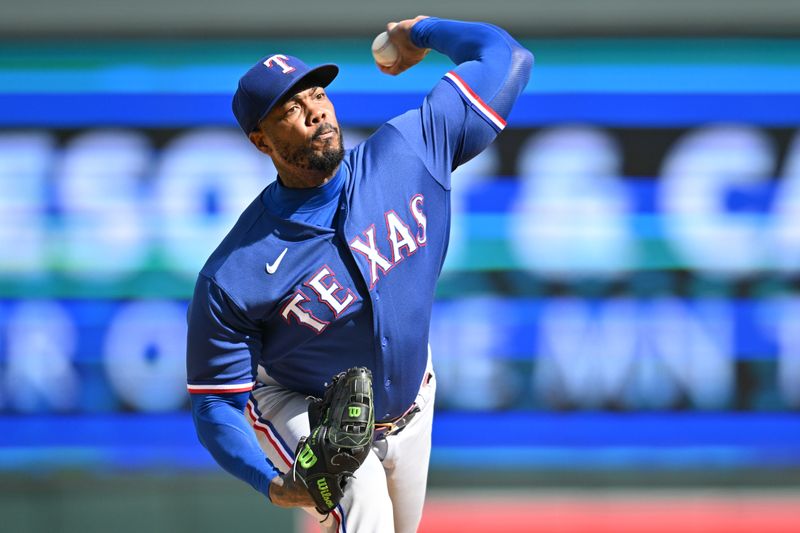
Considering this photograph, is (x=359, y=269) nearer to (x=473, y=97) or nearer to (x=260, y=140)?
(x=260, y=140)

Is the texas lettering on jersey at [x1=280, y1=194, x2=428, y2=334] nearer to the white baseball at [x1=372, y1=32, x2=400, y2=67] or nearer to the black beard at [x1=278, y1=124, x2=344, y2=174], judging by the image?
the black beard at [x1=278, y1=124, x2=344, y2=174]

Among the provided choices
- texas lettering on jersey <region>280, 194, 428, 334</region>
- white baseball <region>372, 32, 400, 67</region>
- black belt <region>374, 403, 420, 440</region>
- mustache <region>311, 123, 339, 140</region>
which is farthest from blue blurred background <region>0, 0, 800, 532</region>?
mustache <region>311, 123, 339, 140</region>

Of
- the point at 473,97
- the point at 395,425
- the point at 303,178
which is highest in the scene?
the point at 473,97

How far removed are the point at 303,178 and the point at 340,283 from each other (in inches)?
10.3

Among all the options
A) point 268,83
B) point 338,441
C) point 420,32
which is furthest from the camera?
point 420,32

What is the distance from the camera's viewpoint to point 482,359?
528 cm

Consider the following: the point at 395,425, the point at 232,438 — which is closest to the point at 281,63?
the point at 232,438

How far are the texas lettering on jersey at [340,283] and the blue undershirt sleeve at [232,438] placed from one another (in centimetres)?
23

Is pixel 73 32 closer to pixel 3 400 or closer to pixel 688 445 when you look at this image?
pixel 3 400

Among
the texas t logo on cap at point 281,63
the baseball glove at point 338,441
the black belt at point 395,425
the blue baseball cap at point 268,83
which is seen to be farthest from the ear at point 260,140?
the black belt at point 395,425

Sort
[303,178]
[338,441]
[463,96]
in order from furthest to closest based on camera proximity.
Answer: [463,96] < [303,178] < [338,441]

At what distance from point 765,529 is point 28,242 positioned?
344 centimetres

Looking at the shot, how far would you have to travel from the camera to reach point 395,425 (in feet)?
9.57

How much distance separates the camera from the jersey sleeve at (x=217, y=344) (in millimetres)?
2611
